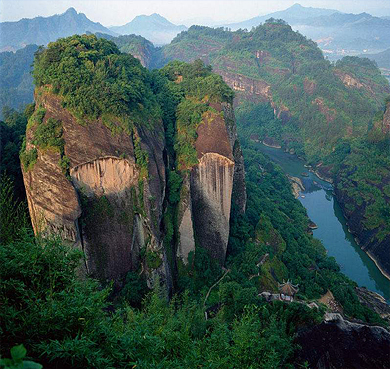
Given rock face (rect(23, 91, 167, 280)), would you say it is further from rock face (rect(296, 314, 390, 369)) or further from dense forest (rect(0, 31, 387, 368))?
rock face (rect(296, 314, 390, 369))

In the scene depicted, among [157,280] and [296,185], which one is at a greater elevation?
[157,280]

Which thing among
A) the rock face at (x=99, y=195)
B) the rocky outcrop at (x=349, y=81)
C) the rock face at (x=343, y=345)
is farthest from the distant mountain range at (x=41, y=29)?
the rock face at (x=343, y=345)

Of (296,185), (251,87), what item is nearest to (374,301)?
(296,185)

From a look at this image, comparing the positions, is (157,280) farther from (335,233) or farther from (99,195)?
(335,233)

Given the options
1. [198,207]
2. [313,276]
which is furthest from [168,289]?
[313,276]

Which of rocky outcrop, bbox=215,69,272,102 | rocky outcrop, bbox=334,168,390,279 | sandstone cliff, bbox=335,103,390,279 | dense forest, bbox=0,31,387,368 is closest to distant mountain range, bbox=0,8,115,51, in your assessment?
rocky outcrop, bbox=215,69,272,102

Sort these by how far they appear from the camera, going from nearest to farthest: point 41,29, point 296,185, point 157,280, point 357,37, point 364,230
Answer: point 157,280
point 364,230
point 296,185
point 41,29
point 357,37

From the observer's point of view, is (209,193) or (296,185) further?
(296,185)
